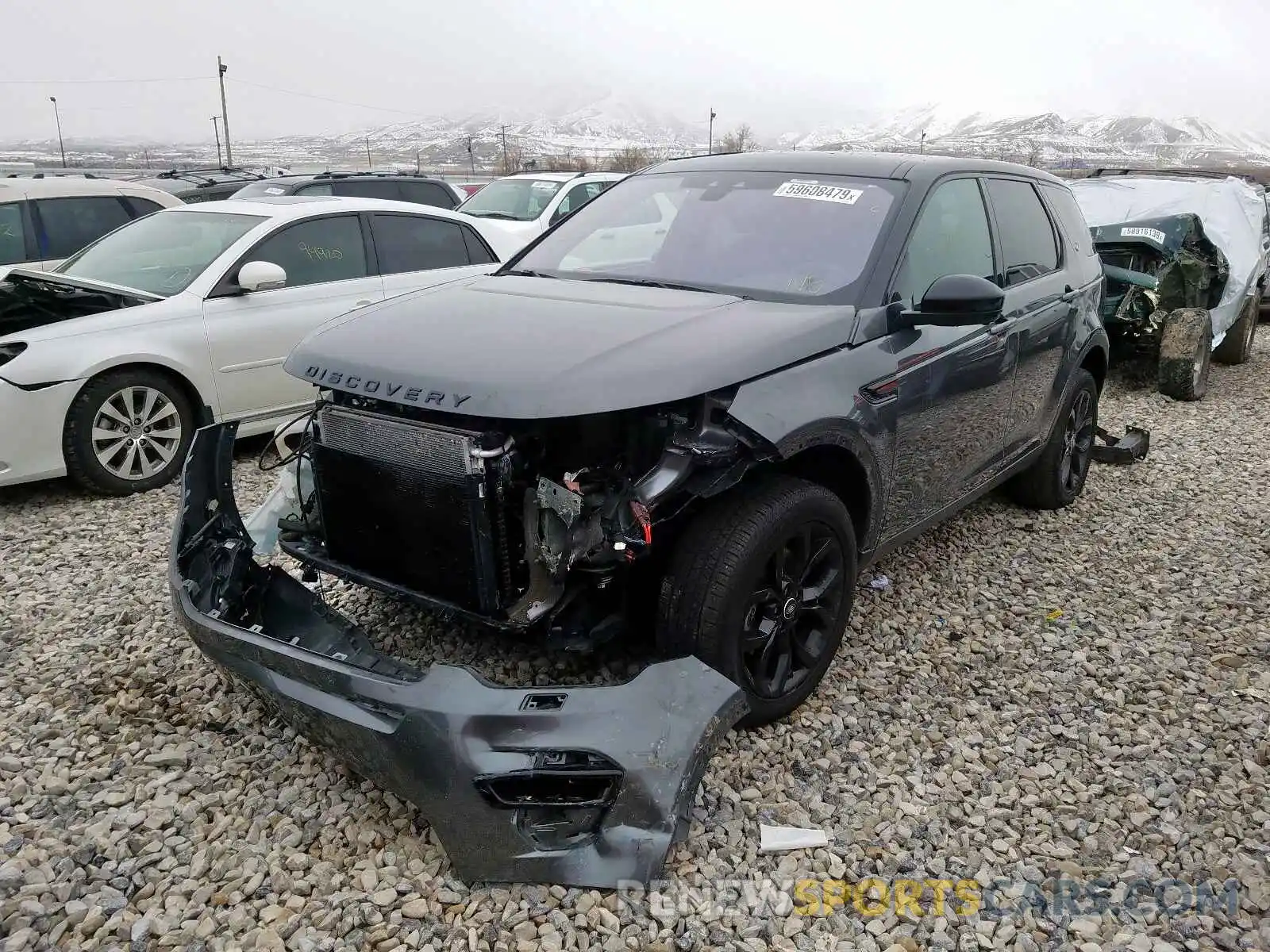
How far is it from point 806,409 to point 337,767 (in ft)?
6.08

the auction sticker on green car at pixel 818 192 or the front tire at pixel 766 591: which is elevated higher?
the auction sticker on green car at pixel 818 192

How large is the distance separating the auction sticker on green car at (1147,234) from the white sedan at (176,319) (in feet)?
19.6

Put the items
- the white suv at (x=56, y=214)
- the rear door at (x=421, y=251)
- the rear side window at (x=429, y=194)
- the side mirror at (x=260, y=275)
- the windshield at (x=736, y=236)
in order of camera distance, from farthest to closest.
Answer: the rear side window at (x=429, y=194) < the white suv at (x=56, y=214) < the rear door at (x=421, y=251) < the side mirror at (x=260, y=275) < the windshield at (x=736, y=236)

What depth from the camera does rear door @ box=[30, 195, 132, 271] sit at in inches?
328

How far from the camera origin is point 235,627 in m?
2.70

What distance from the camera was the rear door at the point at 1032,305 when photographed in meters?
4.23

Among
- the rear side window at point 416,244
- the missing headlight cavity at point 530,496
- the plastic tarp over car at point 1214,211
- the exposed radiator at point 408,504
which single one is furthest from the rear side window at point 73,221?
the plastic tarp over car at point 1214,211

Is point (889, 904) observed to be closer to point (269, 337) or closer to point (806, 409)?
point (806, 409)

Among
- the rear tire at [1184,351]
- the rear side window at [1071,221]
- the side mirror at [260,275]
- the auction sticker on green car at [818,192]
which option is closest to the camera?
the auction sticker on green car at [818,192]

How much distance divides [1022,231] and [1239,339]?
22.1ft

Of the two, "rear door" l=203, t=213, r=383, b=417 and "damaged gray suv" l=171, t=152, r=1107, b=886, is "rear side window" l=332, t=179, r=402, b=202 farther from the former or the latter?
"damaged gray suv" l=171, t=152, r=1107, b=886

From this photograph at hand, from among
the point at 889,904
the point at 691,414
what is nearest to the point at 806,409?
the point at 691,414

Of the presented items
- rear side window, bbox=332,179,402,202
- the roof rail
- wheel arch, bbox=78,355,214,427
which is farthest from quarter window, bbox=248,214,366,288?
the roof rail

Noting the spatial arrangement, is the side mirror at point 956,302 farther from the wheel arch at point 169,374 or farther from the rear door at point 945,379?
the wheel arch at point 169,374
